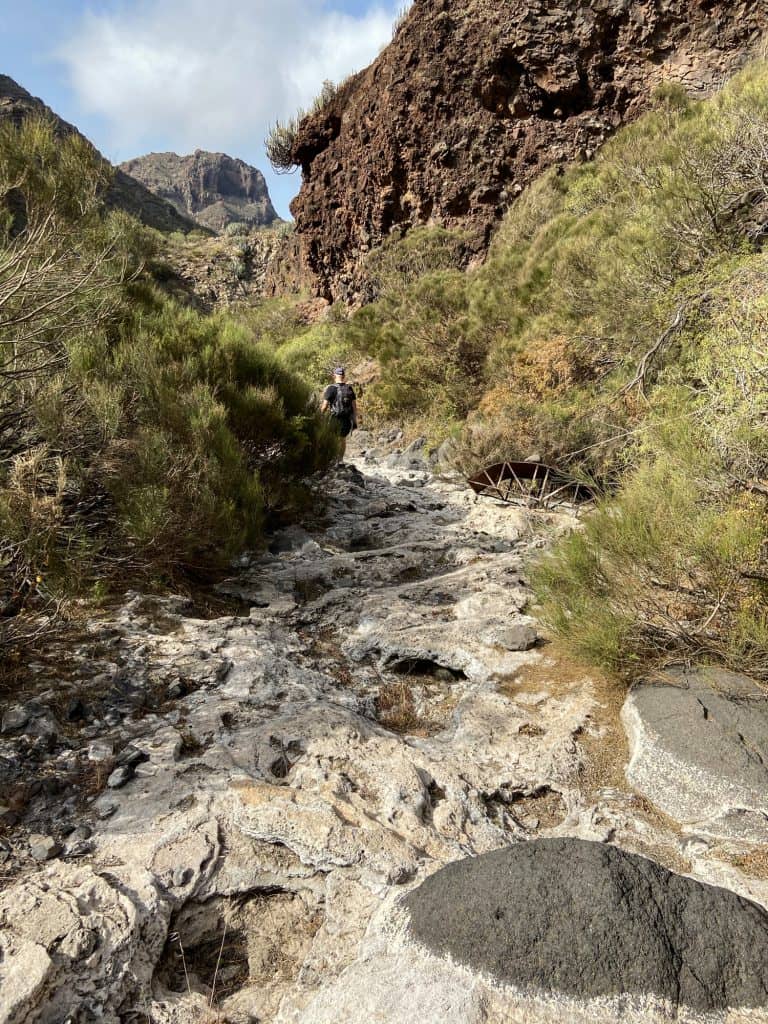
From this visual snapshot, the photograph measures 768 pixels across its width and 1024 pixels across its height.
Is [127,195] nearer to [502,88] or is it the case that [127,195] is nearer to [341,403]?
[502,88]

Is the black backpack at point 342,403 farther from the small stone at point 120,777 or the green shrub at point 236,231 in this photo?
the green shrub at point 236,231

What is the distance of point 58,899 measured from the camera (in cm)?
150

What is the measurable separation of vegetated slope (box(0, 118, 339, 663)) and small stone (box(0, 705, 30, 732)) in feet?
1.18

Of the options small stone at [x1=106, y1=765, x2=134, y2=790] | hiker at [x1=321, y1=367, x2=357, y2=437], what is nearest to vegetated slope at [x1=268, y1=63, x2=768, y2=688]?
hiker at [x1=321, y1=367, x2=357, y2=437]

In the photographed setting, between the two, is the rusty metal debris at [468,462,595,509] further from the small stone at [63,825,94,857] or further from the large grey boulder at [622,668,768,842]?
the small stone at [63,825,94,857]

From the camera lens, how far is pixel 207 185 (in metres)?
73.1

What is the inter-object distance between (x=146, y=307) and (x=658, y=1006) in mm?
5821

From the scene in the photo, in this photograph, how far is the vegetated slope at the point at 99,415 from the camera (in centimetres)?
294

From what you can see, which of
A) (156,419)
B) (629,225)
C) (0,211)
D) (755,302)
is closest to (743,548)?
(755,302)

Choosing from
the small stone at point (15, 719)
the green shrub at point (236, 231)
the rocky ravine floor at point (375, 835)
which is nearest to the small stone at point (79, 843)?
the rocky ravine floor at point (375, 835)

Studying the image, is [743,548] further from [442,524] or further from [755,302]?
[442,524]

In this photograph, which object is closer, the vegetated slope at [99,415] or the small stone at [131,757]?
the small stone at [131,757]

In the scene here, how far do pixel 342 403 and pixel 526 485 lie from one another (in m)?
2.63

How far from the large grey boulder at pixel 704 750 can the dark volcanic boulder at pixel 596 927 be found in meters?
0.61
